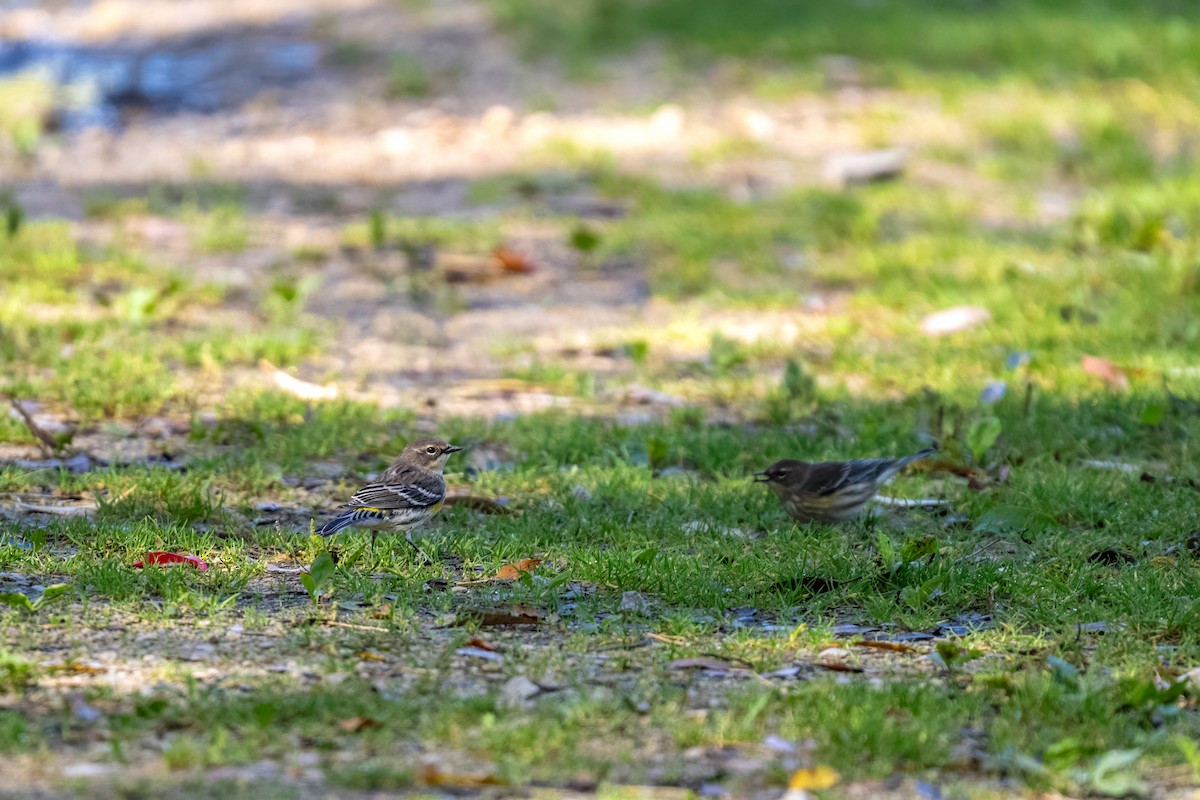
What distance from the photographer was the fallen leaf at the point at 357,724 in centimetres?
396

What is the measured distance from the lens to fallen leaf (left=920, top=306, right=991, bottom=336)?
8555mm

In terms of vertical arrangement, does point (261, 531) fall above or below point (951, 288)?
above

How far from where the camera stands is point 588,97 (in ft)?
45.3

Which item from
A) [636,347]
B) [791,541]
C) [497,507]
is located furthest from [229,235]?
[791,541]

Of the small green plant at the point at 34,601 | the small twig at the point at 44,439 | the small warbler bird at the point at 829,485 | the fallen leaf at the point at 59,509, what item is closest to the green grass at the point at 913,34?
the small warbler bird at the point at 829,485

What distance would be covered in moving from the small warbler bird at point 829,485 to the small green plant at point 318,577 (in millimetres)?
1760

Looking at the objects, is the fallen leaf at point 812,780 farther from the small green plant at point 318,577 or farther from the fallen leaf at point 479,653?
the small green plant at point 318,577

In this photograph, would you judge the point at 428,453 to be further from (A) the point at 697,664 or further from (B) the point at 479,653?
(A) the point at 697,664

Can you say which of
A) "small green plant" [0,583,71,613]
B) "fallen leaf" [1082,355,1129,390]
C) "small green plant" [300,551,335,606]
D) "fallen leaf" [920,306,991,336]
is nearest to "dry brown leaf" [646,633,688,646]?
"small green plant" [300,551,335,606]

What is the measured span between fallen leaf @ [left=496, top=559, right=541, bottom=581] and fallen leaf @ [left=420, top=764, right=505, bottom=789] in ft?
4.93

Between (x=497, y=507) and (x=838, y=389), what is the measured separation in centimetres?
218

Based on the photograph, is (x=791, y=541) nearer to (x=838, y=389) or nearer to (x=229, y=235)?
(x=838, y=389)

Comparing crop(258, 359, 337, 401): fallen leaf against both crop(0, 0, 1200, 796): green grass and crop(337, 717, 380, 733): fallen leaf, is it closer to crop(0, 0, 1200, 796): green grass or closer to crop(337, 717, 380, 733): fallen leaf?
crop(0, 0, 1200, 796): green grass

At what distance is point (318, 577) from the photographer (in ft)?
16.1
